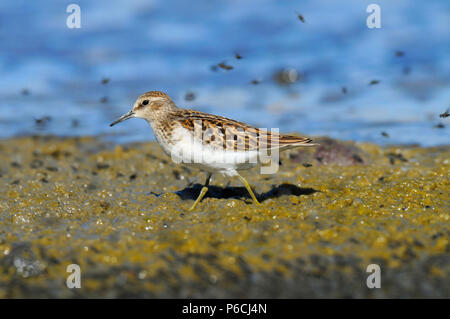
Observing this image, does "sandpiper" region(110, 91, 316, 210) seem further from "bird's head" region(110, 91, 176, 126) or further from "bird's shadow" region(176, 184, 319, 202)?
"bird's shadow" region(176, 184, 319, 202)

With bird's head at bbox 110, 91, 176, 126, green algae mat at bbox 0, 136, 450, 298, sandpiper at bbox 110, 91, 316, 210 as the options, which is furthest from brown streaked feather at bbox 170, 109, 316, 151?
green algae mat at bbox 0, 136, 450, 298

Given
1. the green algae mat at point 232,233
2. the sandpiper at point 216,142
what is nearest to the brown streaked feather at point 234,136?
the sandpiper at point 216,142

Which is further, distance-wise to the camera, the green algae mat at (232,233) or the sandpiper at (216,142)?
the sandpiper at (216,142)

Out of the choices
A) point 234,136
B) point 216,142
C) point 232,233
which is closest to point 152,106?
point 216,142

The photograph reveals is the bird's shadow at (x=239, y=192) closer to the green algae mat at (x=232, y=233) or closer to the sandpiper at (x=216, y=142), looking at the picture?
the green algae mat at (x=232, y=233)

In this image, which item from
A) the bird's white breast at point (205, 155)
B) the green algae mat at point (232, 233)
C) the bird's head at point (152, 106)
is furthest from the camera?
the bird's head at point (152, 106)

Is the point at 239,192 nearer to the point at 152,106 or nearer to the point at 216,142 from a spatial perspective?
the point at 216,142
